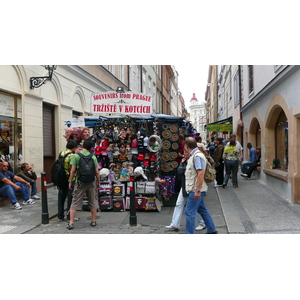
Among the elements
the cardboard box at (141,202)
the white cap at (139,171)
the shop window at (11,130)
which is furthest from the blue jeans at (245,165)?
the shop window at (11,130)

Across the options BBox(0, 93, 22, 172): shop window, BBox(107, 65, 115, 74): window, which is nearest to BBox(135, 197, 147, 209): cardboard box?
BBox(0, 93, 22, 172): shop window

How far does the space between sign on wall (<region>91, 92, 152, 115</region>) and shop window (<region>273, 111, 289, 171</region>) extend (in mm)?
4499

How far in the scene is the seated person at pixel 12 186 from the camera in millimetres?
7891

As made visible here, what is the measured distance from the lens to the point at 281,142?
10.6 meters

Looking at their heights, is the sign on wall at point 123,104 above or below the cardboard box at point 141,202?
above

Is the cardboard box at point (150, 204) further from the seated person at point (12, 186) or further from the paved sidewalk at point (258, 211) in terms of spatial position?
the seated person at point (12, 186)

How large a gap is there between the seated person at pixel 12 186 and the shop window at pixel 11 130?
675 mm

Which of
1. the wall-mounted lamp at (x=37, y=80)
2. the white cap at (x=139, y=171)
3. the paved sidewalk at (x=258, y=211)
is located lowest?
the paved sidewalk at (x=258, y=211)

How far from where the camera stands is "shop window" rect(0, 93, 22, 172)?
876 cm

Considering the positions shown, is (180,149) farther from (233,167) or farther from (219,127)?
(219,127)

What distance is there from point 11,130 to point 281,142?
8079mm

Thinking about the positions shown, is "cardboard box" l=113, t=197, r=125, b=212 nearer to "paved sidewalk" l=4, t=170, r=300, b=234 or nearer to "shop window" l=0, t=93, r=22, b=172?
"paved sidewalk" l=4, t=170, r=300, b=234

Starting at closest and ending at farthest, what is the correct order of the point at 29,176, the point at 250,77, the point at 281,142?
the point at 29,176
the point at 281,142
the point at 250,77

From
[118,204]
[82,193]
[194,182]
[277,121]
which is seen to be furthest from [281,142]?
[82,193]
